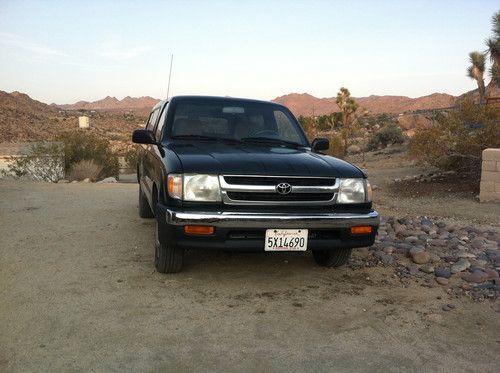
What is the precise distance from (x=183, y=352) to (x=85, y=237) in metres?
3.60

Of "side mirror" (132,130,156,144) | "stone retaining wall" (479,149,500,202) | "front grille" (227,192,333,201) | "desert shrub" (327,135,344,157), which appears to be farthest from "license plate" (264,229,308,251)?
"desert shrub" (327,135,344,157)

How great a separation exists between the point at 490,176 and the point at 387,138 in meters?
20.2

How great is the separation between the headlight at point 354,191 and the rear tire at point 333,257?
67 centimetres

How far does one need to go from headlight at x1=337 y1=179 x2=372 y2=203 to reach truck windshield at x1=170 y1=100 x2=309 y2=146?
3.87 feet

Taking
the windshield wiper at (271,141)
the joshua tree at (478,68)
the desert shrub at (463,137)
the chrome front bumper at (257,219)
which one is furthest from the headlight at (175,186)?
the joshua tree at (478,68)

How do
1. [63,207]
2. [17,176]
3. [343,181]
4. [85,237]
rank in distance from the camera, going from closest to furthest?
1. [343,181]
2. [85,237]
3. [63,207]
4. [17,176]

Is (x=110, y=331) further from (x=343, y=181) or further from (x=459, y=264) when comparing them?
(x=459, y=264)

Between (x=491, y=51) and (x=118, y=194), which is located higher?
(x=491, y=51)

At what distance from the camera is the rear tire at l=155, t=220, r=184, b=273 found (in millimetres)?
4430

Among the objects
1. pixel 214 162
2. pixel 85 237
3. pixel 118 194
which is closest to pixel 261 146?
pixel 214 162

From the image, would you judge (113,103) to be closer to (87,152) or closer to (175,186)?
(87,152)

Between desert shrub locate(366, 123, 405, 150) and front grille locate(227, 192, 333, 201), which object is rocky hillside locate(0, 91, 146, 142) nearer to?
desert shrub locate(366, 123, 405, 150)

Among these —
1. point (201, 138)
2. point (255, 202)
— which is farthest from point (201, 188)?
point (201, 138)

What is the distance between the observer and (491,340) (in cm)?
344
